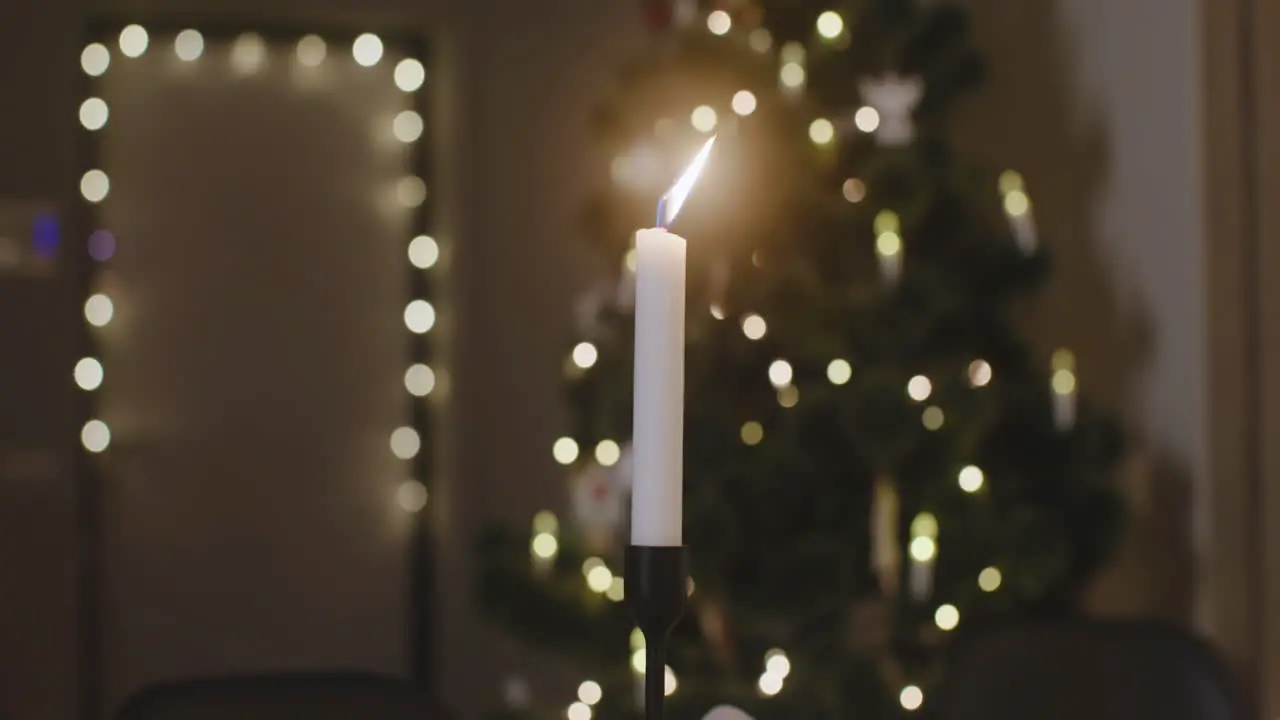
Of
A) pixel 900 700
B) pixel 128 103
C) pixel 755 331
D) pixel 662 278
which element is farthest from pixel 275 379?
pixel 662 278

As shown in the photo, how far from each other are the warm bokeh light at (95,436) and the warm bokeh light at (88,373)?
0.08 meters

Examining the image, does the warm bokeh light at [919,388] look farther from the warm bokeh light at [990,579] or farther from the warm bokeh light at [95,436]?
the warm bokeh light at [95,436]

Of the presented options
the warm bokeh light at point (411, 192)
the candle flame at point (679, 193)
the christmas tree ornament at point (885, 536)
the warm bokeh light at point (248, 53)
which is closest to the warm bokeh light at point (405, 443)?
the warm bokeh light at point (411, 192)

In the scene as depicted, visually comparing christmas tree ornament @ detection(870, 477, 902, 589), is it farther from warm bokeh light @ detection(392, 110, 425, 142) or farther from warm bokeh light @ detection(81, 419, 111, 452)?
warm bokeh light @ detection(81, 419, 111, 452)

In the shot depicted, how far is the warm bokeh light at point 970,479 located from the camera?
1.93 meters

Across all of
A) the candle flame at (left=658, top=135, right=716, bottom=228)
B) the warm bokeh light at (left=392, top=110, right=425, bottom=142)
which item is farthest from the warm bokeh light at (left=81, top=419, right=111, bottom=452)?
the candle flame at (left=658, top=135, right=716, bottom=228)

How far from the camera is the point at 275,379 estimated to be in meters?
3.12

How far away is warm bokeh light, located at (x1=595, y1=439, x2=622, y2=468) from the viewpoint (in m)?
2.15

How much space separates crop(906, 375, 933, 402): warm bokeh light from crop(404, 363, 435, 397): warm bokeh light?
1535 millimetres

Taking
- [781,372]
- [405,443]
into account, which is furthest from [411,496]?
[781,372]

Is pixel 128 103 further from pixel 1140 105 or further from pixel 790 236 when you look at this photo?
pixel 1140 105

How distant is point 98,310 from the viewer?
300 centimetres

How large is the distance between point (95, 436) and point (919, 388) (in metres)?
1.96

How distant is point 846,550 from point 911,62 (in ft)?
2.60
